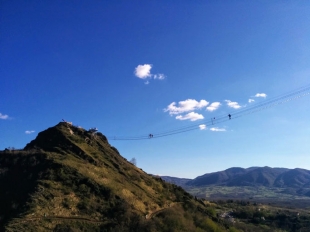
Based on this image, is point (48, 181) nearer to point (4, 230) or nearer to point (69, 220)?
point (69, 220)

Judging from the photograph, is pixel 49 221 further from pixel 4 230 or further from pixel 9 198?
pixel 9 198

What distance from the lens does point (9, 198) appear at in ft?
179

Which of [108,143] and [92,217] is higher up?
[108,143]

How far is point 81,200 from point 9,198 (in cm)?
1312

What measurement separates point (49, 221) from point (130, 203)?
65.7 feet

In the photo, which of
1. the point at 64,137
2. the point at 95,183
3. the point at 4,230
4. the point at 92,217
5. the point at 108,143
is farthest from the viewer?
the point at 108,143

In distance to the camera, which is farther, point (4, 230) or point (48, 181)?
point (48, 181)

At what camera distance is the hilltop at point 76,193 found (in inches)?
1959

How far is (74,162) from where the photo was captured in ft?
225

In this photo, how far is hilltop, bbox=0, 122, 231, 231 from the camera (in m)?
49.8

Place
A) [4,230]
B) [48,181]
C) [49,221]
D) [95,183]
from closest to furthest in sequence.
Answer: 1. [4,230]
2. [49,221]
3. [48,181]
4. [95,183]

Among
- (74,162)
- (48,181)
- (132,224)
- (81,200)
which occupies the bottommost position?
(132,224)

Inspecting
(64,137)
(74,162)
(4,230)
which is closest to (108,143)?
(64,137)

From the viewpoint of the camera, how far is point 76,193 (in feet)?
192
